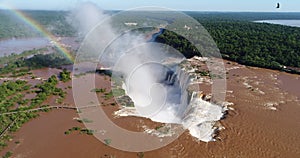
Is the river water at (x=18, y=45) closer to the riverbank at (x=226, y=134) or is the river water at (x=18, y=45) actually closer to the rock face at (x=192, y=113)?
the riverbank at (x=226, y=134)

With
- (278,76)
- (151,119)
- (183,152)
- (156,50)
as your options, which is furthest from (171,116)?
(156,50)

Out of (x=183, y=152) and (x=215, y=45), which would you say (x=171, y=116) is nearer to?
(x=183, y=152)

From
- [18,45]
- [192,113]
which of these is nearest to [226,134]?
[192,113]

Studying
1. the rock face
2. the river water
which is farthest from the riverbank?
the river water

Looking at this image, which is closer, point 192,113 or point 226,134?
point 226,134

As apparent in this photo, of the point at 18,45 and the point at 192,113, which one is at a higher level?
the point at 18,45

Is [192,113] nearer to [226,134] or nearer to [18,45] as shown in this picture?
[226,134]

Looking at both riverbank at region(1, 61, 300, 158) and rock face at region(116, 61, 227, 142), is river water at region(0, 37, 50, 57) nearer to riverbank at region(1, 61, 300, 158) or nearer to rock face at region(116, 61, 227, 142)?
riverbank at region(1, 61, 300, 158)

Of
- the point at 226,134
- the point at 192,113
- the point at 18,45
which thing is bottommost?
the point at 226,134

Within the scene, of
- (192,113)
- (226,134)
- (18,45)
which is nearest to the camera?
(226,134)

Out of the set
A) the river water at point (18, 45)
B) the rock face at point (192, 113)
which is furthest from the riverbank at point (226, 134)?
the river water at point (18, 45)
